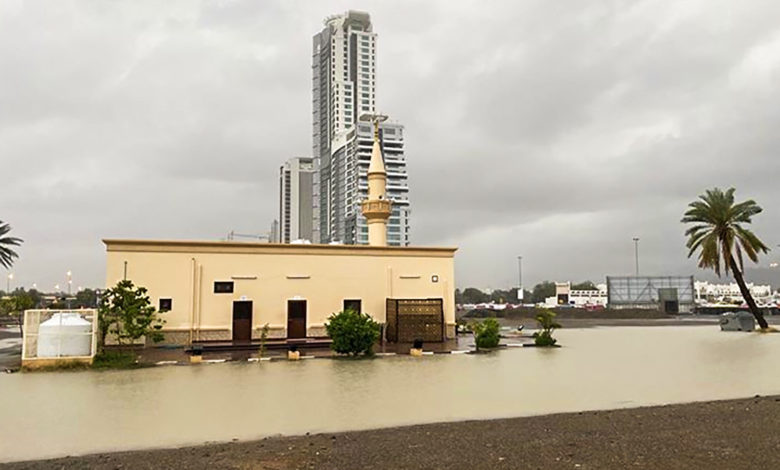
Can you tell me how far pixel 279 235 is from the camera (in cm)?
17825

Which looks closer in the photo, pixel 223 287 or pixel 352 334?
pixel 352 334

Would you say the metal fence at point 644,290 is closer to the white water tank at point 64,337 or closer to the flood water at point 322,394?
the flood water at point 322,394

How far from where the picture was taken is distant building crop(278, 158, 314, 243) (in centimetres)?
18425

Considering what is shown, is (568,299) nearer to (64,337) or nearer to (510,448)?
(64,337)

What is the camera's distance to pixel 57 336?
1988 centimetres

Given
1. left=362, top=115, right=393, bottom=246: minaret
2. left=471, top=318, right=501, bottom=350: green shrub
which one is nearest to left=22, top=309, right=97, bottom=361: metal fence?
left=471, top=318, right=501, bottom=350: green shrub

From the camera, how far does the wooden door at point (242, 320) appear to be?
90.3 feet

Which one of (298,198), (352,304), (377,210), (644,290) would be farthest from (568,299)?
(352,304)

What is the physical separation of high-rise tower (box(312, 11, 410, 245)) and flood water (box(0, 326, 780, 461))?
429 ft

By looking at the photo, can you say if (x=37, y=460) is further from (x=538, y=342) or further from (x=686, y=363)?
(x=538, y=342)

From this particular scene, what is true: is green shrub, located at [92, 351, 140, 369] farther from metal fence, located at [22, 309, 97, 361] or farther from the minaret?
the minaret

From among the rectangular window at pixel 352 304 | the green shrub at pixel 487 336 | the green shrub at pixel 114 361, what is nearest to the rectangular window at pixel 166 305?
the green shrub at pixel 114 361

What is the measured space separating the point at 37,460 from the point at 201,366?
11415 mm

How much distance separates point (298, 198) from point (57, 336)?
169 meters
